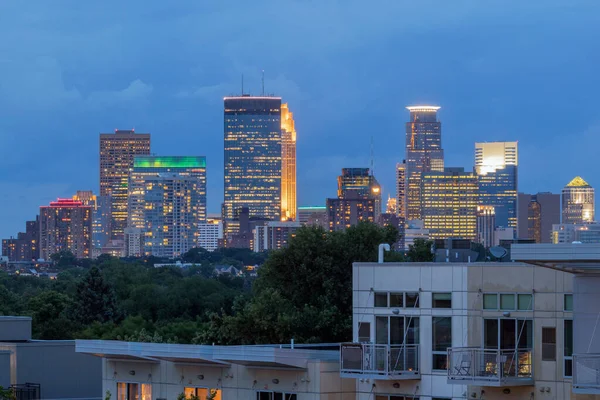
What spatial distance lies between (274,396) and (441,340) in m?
4.95

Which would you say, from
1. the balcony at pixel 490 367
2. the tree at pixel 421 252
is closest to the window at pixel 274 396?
the balcony at pixel 490 367

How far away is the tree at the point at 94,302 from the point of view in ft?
388

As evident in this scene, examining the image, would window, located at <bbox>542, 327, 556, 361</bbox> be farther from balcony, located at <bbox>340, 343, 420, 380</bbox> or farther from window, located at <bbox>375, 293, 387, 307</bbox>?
window, located at <bbox>375, 293, 387, 307</bbox>

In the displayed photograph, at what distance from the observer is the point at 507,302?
113ft

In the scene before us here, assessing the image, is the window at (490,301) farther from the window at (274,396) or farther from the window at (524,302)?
the window at (274,396)

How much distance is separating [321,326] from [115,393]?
53.3 ft

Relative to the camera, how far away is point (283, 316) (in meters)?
56.6

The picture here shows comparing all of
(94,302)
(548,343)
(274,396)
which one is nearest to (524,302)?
(548,343)

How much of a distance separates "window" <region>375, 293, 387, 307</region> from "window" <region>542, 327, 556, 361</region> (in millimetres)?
4192

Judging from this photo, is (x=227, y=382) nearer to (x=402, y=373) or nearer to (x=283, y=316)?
(x=402, y=373)

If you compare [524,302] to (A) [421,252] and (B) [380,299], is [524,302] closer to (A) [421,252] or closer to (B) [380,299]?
(B) [380,299]

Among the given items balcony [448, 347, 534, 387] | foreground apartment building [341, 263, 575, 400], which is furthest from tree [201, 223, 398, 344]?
balcony [448, 347, 534, 387]

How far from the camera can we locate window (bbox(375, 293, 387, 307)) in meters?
36.2

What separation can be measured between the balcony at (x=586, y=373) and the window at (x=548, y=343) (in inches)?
117
